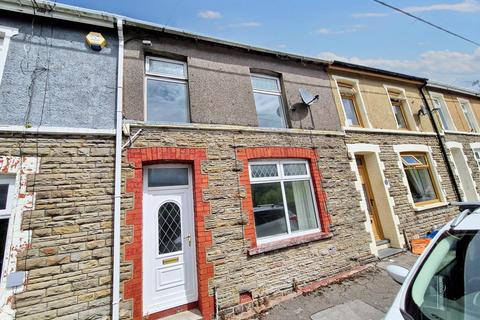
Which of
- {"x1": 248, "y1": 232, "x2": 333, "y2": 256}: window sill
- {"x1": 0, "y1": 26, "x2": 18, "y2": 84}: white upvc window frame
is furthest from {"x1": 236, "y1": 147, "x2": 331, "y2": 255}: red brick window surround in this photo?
{"x1": 0, "y1": 26, "x2": 18, "y2": 84}: white upvc window frame

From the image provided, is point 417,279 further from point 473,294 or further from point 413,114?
point 413,114

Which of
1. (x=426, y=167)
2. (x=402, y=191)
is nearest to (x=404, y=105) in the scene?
(x=426, y=167)

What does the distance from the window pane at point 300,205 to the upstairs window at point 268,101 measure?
1.74 metres

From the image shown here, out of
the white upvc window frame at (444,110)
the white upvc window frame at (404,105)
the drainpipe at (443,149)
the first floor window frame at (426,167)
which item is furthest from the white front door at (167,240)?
the white upvc window frame at (444,110)

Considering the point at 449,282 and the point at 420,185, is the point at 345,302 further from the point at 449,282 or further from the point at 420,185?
the point at 420,185

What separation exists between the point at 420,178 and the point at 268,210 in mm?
6733

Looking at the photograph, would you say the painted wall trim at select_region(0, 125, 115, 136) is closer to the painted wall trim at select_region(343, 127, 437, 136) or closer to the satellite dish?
the satellite dish

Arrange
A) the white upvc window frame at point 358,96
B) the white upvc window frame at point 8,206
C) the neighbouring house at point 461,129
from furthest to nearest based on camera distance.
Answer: the neighbouring house at point 461,129
the white upvc window frame at point 358,96
the white upvc window frame at point 8,206

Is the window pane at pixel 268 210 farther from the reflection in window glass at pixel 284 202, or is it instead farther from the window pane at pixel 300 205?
the window pane at pixel 300 205

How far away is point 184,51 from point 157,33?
68 cm

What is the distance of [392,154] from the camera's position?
7375 millimetres

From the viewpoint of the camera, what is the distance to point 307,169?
5.79 metres

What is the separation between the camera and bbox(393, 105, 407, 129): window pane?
28.0 feet

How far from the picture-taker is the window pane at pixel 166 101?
4.77 meters
